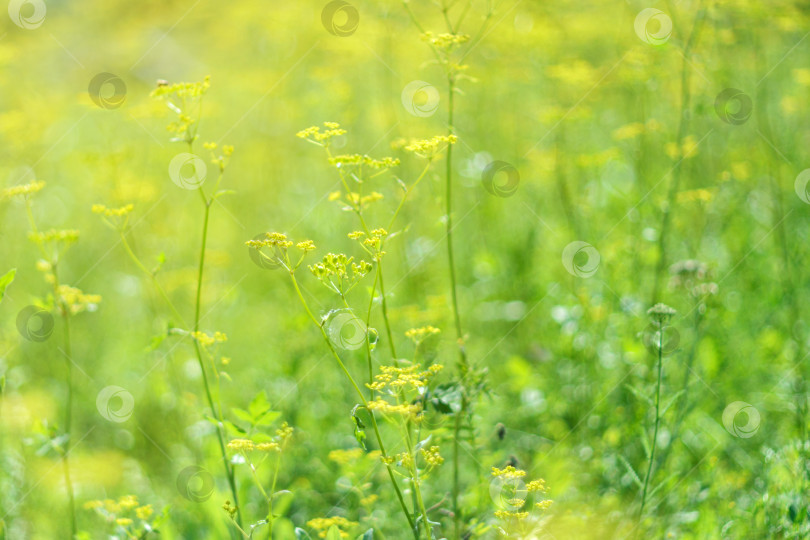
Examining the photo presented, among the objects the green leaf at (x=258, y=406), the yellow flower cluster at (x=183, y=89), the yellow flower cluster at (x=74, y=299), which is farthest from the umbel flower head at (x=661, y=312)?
the yellow flower cluster at (x=74, y=299)

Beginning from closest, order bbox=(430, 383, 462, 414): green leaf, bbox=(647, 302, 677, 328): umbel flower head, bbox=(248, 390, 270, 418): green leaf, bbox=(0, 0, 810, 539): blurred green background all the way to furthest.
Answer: bbox=(430, 383, 462, 414): green leaf
bbox=(248, 390, 270, 418): green leaf
bbox=(647, 302, 677, 328): umbel flower head
bbox=(0, 0, 810, 539): blurred green background

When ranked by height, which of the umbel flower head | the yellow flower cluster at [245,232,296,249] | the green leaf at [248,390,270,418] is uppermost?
the yellow flower cluster at [245,232,296,249]

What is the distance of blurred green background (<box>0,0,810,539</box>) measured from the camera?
274 centimetres

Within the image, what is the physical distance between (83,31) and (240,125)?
15.8 ft

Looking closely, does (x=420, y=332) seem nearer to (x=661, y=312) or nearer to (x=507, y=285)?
(x=661, y=312)

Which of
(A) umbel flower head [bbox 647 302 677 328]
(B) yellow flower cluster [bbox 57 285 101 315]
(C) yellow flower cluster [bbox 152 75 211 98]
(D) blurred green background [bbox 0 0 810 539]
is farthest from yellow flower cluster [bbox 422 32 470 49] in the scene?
(B) yellow flower cluster [bbox 57 285 101 315]

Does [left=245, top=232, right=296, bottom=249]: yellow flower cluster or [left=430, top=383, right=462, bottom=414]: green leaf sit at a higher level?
[left=245, top=232, right=296, bottom=249]: yellow flower cluster

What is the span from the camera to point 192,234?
5.37m

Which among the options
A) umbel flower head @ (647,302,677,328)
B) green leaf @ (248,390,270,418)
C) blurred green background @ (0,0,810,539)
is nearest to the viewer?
green leaf @ (248,390,270,418)

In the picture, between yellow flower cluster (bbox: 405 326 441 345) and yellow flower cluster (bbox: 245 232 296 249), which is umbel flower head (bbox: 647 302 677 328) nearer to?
yellow flower cluster (bbox: 405 326 441 345)

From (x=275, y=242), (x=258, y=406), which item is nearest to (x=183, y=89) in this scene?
(x=275, y=242)

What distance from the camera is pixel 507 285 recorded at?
152 inches

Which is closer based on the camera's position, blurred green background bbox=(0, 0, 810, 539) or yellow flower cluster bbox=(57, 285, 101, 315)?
yellow flower cluster bbox=(57, 285, 101, 315)

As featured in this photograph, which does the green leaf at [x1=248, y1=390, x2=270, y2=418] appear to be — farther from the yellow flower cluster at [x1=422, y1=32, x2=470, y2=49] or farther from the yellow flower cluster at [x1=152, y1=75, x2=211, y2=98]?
the yellow flower cluster at [x1=422, y1=32, x2=470, y2=49]
